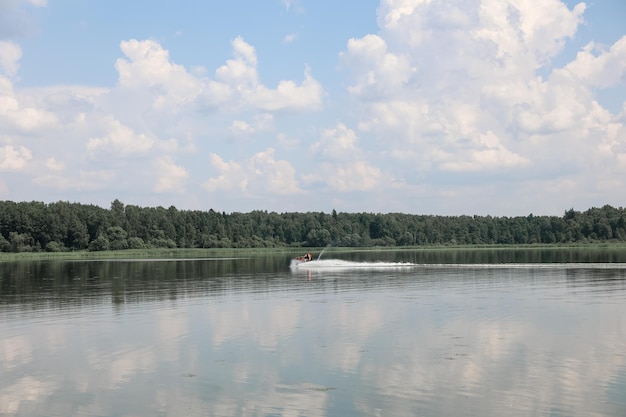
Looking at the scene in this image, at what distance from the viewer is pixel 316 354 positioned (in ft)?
97.9

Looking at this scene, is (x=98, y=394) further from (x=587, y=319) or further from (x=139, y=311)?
(x=587, y=319)

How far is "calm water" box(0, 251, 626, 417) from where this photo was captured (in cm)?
2239

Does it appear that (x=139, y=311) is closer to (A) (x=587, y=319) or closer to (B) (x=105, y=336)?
(B) (x=105, y=336)

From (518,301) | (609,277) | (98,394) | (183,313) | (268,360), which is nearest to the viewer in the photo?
(98,394)

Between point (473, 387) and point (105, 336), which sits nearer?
point (473, 387)

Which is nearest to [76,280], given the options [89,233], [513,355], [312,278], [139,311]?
[312,278]

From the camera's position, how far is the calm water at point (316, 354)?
2239 centimetres

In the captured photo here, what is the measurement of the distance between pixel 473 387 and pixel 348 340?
9999mm

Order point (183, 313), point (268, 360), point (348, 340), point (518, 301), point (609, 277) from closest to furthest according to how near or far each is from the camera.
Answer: point (268, 360) → point (348, 340) → point (183, 313) → point (518, 301) → point (609, 277)

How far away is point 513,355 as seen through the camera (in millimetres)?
29344

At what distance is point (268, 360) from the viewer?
28797 mm

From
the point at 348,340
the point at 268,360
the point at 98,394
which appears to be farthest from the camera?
the point at 348,340

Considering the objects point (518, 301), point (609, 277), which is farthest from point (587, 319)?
point (609, 277)

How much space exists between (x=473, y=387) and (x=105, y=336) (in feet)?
62.7
